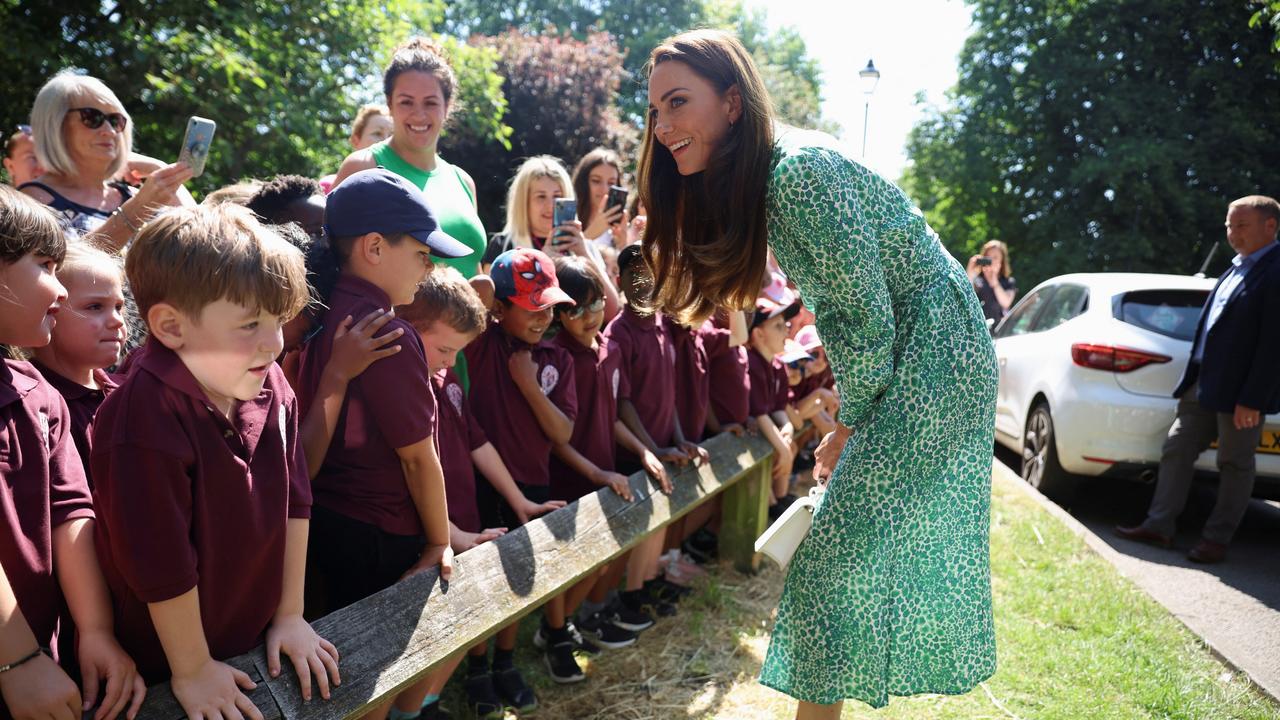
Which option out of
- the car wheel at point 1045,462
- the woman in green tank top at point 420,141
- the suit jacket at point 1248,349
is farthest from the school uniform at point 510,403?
the car wheel at point 1045,462

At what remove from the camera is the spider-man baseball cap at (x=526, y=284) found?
313cm

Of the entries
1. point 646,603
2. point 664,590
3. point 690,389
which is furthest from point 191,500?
point 690,389

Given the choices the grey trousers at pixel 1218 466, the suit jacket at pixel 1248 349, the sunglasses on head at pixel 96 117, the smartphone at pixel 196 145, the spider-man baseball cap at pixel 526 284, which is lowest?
the grey trousers at pixel 1218 466

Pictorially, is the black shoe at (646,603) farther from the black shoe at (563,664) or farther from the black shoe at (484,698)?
the black shoe at (484,698)

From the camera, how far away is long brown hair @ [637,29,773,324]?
2.24 meters

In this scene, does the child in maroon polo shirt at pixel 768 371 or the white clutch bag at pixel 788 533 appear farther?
the child in maroon polo shirt at pixel 768 371

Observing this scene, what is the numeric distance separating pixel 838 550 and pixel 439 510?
1.13 m

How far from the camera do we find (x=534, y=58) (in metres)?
14.6

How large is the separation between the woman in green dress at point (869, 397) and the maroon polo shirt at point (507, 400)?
109 centimetres

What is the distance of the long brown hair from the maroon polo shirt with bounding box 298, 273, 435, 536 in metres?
0.82

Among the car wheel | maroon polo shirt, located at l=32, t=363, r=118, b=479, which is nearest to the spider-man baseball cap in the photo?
maroon polo shirt, located at l=32, t=363, r=118, b=479

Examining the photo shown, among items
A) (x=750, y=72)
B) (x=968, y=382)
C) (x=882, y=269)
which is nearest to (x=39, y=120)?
(x=750, y=72)

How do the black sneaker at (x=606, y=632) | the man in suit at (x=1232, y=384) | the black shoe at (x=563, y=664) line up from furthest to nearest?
the man in suit at (x=1232, y=384), the black sneaker at (x=606, y=632), the black shoe at (x=563, y=664)

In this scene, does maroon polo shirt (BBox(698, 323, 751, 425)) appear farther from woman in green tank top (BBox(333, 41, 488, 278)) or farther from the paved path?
the paved path
